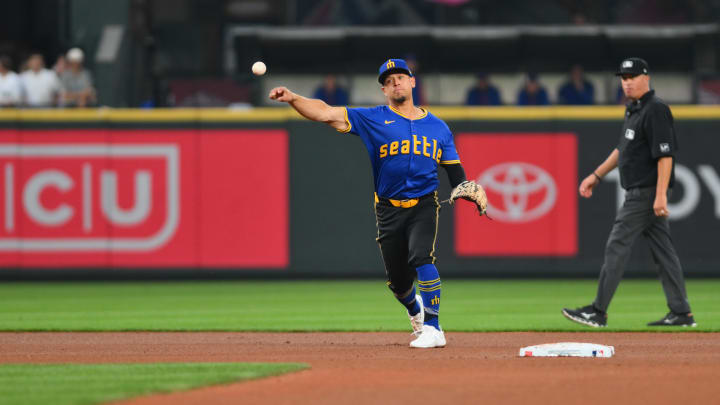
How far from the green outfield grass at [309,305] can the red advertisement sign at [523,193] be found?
523 mm

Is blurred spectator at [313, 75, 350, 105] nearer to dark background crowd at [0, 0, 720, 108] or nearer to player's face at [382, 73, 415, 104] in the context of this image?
dark background crowd at [0, 0, 720, 108]

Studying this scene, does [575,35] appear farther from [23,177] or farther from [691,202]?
[23,177]

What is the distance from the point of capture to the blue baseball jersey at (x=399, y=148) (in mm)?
8039

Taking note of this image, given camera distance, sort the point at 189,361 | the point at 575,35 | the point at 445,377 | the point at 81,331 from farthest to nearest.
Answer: the point at 575,35, the point at 81,331, the point at 189,361, the point at 445,377

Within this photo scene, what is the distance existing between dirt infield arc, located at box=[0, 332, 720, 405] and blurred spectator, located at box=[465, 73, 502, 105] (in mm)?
7918

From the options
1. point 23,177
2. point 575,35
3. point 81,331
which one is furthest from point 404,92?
point 575,35

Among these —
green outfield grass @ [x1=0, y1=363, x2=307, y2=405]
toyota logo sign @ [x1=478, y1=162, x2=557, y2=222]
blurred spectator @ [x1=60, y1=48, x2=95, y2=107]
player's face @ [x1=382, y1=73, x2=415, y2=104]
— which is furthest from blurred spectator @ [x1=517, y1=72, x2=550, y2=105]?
green outfield grass @ [x1=0, y1=363, x2=307, y2=405]

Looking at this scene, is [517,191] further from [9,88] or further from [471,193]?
[471,193]

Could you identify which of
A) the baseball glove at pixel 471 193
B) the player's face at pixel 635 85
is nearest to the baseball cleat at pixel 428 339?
the baseball glove at pixel 471 193

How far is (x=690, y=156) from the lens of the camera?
50.0 feet

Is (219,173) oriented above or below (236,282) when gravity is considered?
above

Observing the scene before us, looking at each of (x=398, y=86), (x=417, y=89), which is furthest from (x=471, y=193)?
(x=417, y=89)

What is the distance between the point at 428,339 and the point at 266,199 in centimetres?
765

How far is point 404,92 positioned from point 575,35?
1153cm
